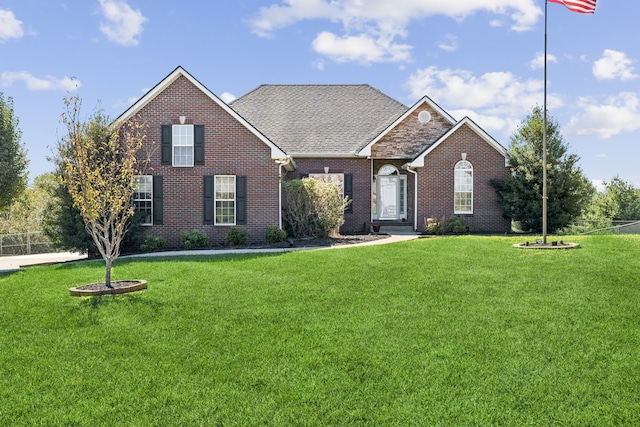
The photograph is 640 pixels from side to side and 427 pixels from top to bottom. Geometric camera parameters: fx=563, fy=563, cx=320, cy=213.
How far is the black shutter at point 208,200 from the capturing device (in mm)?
20062

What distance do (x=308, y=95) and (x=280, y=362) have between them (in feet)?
78.3

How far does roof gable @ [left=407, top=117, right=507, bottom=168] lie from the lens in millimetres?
22828

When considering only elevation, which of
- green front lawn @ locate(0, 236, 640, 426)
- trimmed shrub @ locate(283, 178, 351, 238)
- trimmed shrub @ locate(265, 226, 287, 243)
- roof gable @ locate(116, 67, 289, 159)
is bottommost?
green front lawn @ locate(0, 236, 640, 426)

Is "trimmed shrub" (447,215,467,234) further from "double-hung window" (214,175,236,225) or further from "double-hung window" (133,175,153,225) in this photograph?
"double-hung window" (133,175,153,225)

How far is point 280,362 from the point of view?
271 inches

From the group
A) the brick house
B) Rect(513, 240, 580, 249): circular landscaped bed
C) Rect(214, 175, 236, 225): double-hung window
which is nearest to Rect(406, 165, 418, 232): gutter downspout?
the brick house

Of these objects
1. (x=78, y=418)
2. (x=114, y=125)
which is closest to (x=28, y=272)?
(x=114, y=125)

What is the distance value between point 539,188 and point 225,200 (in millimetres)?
12512

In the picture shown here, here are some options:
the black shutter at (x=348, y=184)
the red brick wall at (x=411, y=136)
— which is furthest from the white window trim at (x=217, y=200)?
the red brick wall at (x=411, y=136)

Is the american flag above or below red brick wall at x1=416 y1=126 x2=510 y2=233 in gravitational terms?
above

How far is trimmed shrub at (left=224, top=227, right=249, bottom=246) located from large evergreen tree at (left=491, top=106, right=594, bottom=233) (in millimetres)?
10569

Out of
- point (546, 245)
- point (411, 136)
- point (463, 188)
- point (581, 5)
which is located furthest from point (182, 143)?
point (581, 5)

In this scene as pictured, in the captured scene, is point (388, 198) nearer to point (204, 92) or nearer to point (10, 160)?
point (204, 92)

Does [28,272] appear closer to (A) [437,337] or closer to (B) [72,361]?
(B) [72,361]
